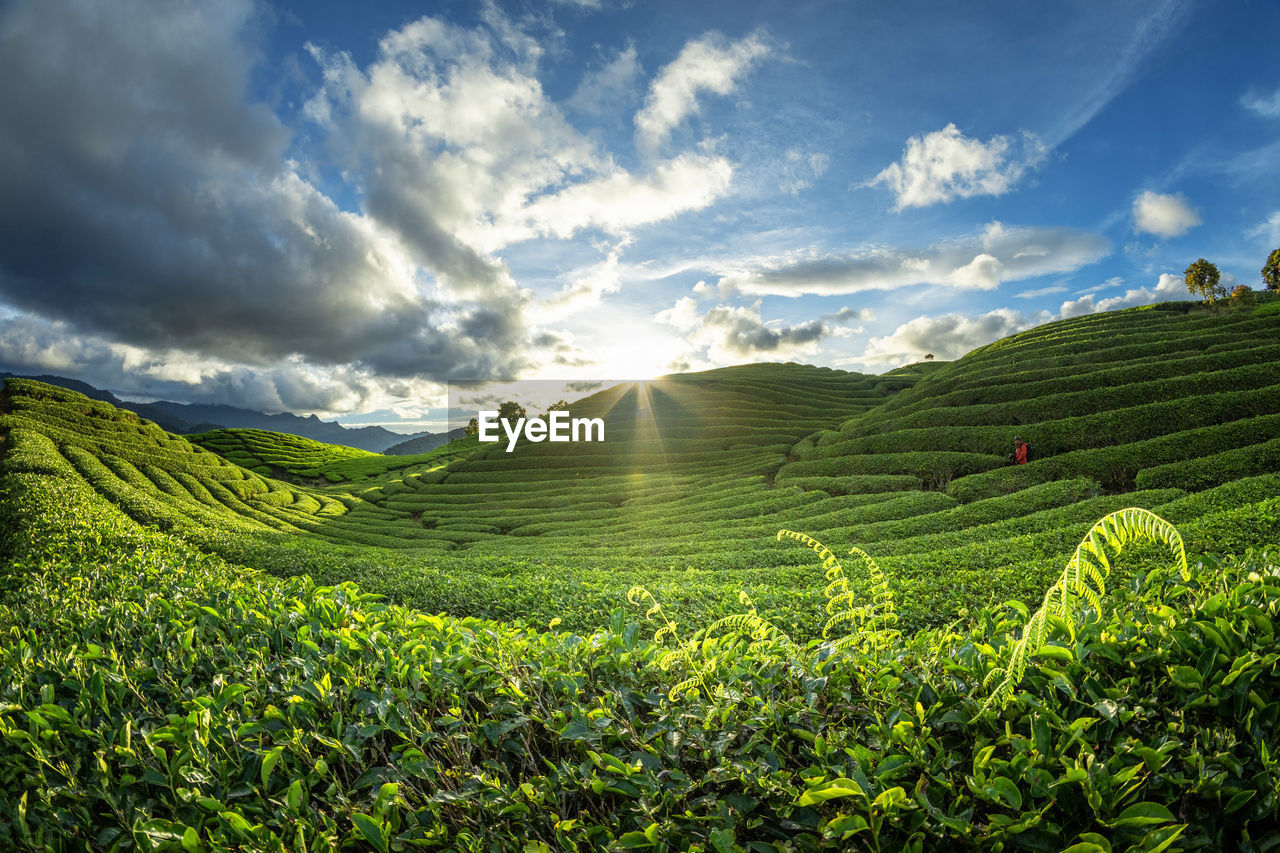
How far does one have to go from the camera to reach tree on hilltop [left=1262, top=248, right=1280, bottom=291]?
5244 centimetres

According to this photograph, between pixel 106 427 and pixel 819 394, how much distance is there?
71.0m

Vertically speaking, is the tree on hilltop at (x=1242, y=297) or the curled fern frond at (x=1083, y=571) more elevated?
the tree on hilltop at (x=1242, y=297)

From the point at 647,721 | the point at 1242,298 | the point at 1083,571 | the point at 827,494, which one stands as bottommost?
the point at 827,494

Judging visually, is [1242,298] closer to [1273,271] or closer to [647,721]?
[1273,271]

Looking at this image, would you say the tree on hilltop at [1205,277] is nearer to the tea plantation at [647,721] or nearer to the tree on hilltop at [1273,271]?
the tree on hilltop at [1273,271]

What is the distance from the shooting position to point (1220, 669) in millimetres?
2021

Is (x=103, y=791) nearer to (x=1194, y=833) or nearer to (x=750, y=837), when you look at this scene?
(x=750, y=837)

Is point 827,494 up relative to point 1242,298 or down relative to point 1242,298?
down

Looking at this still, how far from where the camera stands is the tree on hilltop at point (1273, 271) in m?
52.4

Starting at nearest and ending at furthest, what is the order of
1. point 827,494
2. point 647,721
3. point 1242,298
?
point 647,721
point 827,494
point 1242,298

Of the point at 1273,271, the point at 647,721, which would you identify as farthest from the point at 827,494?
the point at 1273,271

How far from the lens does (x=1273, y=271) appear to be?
53.0 m

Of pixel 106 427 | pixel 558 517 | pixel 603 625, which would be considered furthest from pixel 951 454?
pixel 106 427

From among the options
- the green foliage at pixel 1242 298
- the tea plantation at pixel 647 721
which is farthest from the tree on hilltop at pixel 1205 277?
the tea plantation at pixel 647 721
